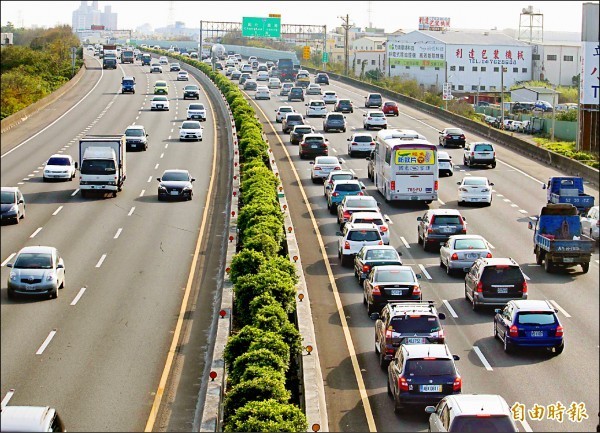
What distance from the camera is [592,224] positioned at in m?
42.2

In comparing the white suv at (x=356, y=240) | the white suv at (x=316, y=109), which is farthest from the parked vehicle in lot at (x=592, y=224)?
the white suv at (x=316, y=109)

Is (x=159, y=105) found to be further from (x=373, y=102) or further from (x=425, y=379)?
(x=425, y=379)

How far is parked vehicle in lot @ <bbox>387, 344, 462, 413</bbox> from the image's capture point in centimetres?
2170

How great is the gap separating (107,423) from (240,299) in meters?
7.15

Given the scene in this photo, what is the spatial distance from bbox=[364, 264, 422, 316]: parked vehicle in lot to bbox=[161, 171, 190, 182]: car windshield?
23.9 metres

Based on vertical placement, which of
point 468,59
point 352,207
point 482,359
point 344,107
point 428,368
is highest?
point 468,59

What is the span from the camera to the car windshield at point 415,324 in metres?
25.5

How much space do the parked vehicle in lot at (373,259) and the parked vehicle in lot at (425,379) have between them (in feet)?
42.0

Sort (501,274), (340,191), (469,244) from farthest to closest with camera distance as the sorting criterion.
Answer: (340,191), (469,244), (501,274)

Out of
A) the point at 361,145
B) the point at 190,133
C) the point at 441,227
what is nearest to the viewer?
the point at 441,227

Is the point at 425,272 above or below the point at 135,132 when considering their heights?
below

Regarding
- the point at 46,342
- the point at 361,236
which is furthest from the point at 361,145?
the point at 46,342

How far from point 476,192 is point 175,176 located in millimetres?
15096

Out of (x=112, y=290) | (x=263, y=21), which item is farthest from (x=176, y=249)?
(x=263, y=21)
